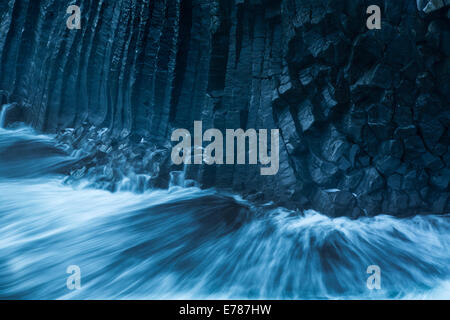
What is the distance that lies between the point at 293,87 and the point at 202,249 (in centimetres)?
334

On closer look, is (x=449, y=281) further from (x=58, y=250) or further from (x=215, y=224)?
(x=58, y=250)

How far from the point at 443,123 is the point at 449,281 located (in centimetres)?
245

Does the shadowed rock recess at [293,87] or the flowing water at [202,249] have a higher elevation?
the shadowed rock recess at [293,87]

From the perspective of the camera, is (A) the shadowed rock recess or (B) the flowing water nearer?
(B) the flowing water

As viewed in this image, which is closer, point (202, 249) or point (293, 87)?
point (202, 249)

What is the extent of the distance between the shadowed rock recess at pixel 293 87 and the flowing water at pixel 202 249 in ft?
1.60

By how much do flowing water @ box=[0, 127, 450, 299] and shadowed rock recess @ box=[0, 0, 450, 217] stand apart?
488 millimetres

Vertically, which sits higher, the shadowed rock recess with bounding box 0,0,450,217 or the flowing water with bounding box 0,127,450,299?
the shadowed rock recess with bounding box 0,0,450,217

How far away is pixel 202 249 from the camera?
14.3ft

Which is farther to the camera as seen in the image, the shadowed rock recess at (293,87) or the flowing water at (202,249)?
the shadowed rock recess at (293,87)

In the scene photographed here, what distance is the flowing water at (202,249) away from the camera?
3.63 meters

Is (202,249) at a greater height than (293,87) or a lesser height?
lesser

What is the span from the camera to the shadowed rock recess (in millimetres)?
4602

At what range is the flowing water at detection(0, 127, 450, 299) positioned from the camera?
3635 millimetres
